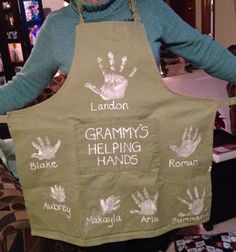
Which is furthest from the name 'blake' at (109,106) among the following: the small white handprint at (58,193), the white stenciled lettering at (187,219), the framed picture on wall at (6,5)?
the framed picture on wall at (6,5)

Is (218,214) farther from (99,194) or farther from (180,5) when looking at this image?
(180,5)

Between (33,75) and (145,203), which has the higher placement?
(33,75)

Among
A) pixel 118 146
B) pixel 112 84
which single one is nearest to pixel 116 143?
pixel 118 146

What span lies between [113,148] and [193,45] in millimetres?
301

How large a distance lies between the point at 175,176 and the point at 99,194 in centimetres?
19

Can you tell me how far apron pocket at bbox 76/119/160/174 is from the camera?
75 centimetres

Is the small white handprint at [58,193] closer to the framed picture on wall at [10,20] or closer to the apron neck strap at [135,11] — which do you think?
the apron neck strap at [135,11]

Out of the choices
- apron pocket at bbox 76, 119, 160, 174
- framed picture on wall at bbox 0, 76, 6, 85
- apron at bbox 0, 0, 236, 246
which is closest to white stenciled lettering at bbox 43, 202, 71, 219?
apron at bbox 0, 0, 236, 246

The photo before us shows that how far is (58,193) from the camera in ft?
2.64

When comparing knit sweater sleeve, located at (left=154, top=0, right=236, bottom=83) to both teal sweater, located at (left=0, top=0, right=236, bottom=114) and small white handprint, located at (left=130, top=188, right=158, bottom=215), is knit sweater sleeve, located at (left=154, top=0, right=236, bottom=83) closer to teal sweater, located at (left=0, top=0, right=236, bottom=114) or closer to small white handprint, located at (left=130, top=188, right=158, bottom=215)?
teal sweater, located at (left=0, top=0, right=236, bottom=114)

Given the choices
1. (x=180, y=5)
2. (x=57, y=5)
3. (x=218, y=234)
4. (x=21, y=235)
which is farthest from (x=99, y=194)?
(x=57, y=5)

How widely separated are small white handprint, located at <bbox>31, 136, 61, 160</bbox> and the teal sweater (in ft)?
0.41

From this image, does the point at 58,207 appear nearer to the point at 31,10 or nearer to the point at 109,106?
the point at 109,106

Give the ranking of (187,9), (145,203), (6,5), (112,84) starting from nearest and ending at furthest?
(112,84) → (145,203) → (187,9) → (6,5)
